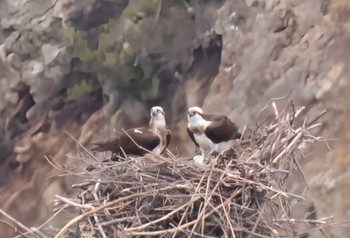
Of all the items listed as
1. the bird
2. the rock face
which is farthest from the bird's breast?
the rock face

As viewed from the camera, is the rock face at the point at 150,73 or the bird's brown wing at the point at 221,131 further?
the rock face at the point at 150,73

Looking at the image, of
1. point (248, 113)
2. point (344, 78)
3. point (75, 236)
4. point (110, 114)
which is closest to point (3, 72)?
point (110, 114)

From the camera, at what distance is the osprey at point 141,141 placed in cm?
322

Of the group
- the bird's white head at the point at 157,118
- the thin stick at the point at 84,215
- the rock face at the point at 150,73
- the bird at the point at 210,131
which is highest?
the thin stick at the point at 84,215

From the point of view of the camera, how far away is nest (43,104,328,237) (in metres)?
2.55

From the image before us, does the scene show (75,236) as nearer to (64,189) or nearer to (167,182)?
(167,182)

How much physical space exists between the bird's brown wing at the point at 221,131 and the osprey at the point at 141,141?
16 cm

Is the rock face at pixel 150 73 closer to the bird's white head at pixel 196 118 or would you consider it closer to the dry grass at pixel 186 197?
the bird's white head at pixel 196 118

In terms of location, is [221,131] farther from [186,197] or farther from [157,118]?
[186,197]

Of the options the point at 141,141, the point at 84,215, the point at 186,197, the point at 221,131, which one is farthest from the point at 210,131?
the point at 84,215

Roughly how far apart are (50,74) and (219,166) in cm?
166

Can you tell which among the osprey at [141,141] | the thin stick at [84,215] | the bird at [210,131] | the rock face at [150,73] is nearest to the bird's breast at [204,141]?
the bird at [210,131]

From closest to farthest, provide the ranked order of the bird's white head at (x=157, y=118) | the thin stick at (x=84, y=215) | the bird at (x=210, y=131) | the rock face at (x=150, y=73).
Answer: the thin stick at (x=84, y=215) < the bird at (x=210, y=131) < the bird's white head at (x=157, y=118) < the rock face at (x=150, y=73)

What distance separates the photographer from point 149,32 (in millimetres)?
4062
